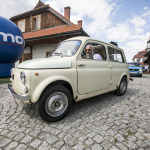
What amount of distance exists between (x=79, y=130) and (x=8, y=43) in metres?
7.00

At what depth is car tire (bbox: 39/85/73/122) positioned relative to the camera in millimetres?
2281

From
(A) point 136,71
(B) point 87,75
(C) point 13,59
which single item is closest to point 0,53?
(C) point 13,59

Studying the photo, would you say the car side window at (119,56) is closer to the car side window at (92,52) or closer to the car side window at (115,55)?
the car side window at (115,55)

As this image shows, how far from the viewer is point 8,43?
7.04 metres

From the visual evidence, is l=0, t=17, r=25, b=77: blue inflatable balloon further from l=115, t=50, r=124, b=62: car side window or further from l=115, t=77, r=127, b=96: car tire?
l=115, t=77, r=127, b=96: car tire

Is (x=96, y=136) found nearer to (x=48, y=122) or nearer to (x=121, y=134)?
(x=121, y=134)

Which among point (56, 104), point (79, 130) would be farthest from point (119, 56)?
point (79, 130)

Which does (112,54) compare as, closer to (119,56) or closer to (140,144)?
(119,56)

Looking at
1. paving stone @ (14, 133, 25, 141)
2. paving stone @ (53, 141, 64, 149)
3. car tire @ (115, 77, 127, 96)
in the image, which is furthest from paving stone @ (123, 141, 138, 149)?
car tire @ (115, 77, 127, 96)

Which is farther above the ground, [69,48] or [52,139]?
[69,48]

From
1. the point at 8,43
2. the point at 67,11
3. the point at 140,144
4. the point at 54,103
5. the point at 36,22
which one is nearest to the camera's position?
the point at 140,144

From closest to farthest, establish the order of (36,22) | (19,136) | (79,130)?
(19,136) < (79,130) < (36,22)

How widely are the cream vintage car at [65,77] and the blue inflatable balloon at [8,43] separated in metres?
4.98

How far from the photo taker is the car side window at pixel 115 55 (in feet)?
13.1
